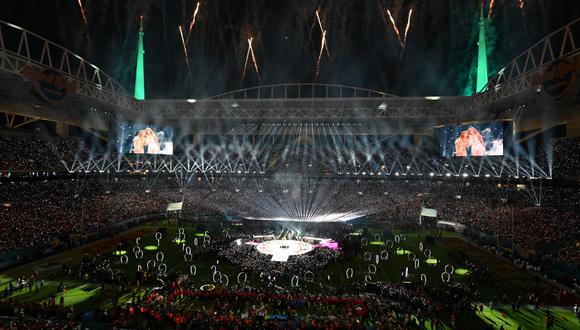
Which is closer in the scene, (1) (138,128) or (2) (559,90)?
(2) (559,90)

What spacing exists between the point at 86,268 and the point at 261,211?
23.4m

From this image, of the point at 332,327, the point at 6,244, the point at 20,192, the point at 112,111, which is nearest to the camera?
the point at 332,327

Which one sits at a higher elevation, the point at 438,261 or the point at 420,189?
the point at 420,189

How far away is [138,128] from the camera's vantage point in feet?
141

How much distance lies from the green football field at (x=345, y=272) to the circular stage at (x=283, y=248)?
333 cm

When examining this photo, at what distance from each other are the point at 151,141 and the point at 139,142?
155 cm

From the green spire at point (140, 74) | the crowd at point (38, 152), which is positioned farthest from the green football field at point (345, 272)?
the green spire at point (140, 74)

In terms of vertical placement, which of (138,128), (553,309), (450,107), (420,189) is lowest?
(553,309)

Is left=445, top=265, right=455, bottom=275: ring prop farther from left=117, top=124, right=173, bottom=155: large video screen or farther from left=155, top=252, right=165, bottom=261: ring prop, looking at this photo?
left=117, top=124, right=173, bottom=155: large video screen

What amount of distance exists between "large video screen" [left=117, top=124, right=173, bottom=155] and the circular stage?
22363mm

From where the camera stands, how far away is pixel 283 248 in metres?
28.7

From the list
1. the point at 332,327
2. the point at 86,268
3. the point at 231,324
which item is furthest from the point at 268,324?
the point at 86,268

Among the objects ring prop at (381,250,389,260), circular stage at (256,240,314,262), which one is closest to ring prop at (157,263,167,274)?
circular stage at (256,240,314,262)

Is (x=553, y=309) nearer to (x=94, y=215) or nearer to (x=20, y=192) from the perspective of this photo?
(x=94, y=215)
